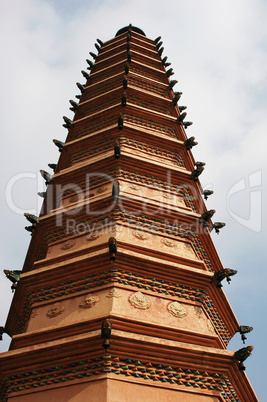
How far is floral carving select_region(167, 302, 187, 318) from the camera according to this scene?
5535mm

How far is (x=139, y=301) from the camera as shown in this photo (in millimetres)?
5395

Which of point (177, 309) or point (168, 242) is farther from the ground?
point (168, 242)

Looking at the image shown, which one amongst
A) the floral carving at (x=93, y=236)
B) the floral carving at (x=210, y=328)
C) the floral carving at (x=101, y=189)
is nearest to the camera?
the floral carving at (x=210, y=328)

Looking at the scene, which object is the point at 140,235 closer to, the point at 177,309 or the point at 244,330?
the point at 177,309

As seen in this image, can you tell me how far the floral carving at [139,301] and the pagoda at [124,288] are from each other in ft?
0.05

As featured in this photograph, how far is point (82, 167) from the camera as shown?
8461mm

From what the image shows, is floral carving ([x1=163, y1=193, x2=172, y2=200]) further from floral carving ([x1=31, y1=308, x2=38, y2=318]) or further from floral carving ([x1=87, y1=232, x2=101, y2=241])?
floral carving ([x1=31, y1=308, x2=38, y2=318])

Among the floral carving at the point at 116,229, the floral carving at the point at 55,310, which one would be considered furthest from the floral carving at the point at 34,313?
the floral carving at the point at 116,229

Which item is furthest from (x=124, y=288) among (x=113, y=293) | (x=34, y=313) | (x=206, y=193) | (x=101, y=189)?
(x=206, y=193)

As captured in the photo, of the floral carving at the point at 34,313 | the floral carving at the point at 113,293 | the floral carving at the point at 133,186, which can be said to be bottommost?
the floral carving at the point at 113,293

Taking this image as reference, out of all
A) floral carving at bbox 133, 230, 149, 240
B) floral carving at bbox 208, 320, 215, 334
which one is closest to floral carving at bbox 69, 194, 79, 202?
floral carving at bbox 133, 230, 149, 240

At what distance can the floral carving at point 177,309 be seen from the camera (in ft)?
18.2

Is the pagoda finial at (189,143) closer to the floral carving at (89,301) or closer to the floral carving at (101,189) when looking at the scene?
the floral carving at (101,189)

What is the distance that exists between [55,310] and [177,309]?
1626 mm
